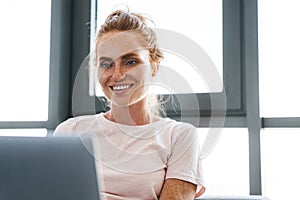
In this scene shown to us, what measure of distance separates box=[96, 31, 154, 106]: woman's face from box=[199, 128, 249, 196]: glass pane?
477 mm

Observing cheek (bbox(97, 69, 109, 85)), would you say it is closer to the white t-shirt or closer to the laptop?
the white t-shirt

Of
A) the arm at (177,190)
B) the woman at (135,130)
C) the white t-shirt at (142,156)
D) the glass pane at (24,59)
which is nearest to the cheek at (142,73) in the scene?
the woman at (135,130)

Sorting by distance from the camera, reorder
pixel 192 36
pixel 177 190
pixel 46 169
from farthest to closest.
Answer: pixel 192 36 → pixel 177 190 → pixel 46 169

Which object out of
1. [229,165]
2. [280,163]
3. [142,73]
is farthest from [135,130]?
[280,163]

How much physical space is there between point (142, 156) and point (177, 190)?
163 mm

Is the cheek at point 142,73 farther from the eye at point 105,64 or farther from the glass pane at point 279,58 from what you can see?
the glass pane at point 279,58

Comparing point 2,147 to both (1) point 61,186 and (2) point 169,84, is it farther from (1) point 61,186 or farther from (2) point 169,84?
(2) point 169,84

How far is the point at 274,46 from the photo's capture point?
1.75 meters

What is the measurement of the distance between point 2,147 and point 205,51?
1366mm

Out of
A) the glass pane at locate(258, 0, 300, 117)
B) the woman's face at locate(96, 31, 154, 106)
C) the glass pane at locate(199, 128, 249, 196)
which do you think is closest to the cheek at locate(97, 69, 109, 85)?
the woman's face at locate(96, 31, 154, 106)

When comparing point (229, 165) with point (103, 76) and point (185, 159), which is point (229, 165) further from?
point (103, 76)

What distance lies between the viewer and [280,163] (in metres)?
1.71

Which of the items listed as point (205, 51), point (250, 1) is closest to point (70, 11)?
point (205, 51)

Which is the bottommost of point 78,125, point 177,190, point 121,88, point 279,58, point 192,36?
point 177,190
